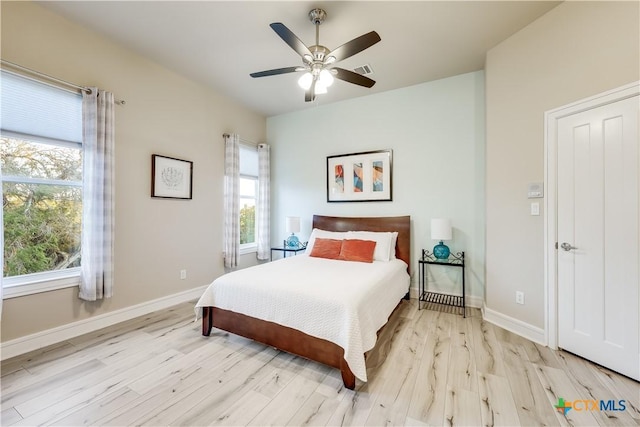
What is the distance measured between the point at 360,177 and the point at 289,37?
7.89 feet

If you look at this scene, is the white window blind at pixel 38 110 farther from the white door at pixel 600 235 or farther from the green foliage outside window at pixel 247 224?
the white door at pixel 600 235

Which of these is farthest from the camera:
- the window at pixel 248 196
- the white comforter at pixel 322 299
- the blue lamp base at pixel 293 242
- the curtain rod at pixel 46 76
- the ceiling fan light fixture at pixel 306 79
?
the window at pixel 248 196

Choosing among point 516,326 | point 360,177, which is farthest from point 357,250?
point 516,326

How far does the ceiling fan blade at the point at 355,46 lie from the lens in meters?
1.93

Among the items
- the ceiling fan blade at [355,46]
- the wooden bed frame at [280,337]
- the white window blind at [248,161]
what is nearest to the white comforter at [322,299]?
the wooden bed frame at [280,337]

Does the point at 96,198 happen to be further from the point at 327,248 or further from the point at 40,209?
the point at 327,248

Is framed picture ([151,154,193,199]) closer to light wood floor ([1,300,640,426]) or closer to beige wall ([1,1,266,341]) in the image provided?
beige wall ([1,1,266,341])

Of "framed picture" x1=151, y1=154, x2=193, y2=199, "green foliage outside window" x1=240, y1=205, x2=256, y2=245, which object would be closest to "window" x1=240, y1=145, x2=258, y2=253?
"green foliage outside window" x1=240, y1=205, x2=256, y2=245

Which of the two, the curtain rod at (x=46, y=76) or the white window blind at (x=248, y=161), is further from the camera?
the white window blind at (x=248, y=161)

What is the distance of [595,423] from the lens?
148 centimetres

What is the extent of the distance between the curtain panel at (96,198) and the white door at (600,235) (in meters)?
4.29

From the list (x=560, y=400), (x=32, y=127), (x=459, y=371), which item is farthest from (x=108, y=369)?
(x=560, y=400)

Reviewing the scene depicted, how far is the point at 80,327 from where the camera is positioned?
99.7 inches

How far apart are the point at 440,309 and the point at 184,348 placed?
2.87m
